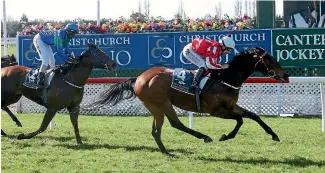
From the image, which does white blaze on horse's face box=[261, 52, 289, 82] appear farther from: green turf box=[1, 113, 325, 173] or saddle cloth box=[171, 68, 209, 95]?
green turf box=[1, 113, 325, 173]

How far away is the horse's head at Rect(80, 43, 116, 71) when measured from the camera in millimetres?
9039

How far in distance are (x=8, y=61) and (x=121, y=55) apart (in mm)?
3151

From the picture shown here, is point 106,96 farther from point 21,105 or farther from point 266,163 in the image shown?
point 21,105

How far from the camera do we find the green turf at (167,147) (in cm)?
684

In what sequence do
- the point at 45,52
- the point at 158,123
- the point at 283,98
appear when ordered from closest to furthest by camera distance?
the point at 158,123 → the point at 45,52 → the point at 283,98

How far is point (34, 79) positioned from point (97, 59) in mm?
1099

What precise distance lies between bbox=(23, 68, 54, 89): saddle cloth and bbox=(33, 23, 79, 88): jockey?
68mm

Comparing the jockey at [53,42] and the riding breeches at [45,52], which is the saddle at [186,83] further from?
the riding breeches at [45,52]

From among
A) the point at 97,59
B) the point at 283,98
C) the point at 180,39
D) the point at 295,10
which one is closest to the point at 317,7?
the point at 295,10

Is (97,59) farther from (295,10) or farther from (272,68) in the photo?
(295,10)

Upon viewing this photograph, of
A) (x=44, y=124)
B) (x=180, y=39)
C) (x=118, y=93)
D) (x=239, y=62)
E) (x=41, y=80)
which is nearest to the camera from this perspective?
(x=239, y=62)

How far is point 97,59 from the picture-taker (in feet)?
29.8

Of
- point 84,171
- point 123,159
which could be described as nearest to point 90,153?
point 123,159

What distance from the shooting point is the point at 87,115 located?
1402cm
